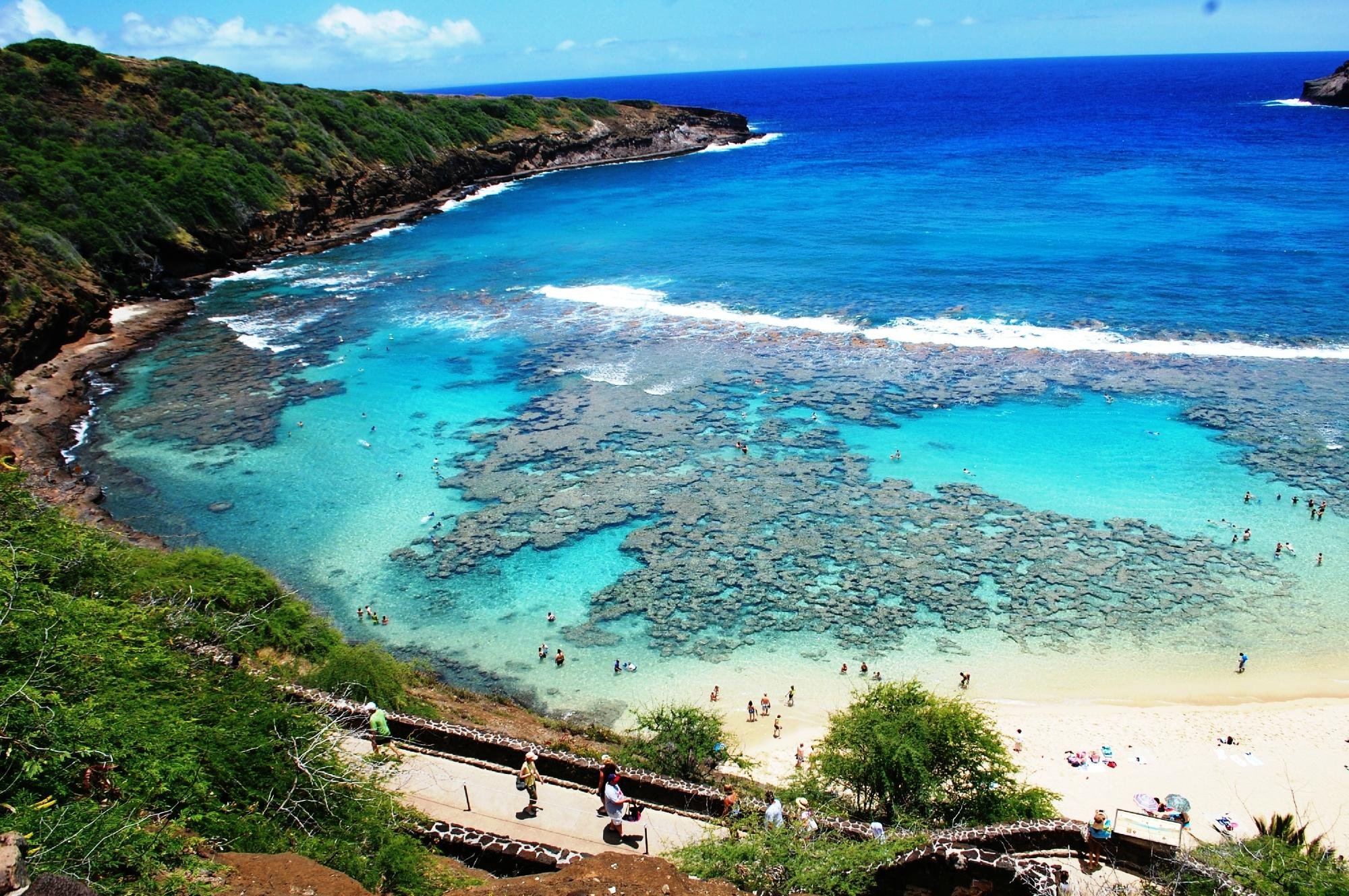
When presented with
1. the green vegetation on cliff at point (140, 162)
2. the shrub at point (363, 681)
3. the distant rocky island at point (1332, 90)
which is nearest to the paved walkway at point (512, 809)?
the shrub at point (363, 681)

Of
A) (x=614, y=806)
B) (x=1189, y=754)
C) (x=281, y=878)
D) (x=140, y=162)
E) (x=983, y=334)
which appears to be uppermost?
(x=140, y=162)

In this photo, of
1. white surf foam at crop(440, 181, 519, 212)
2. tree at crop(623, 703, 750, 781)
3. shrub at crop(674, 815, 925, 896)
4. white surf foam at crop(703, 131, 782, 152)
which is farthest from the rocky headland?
white surf foam at crop(703, 131, 782, 152)

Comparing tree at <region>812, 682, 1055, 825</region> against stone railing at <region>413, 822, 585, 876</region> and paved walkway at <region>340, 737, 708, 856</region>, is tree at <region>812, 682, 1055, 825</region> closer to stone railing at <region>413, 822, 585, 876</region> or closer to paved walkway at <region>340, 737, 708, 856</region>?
paved walkway at <region>340, 737, 708, 856</region>

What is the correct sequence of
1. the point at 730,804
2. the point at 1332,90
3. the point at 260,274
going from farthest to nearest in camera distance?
the point at 1332,90
the point at 260,274
the point at 730,804

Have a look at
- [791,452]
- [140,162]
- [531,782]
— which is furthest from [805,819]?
[140,162]

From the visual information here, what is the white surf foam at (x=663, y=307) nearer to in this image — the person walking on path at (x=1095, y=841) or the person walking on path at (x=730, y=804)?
the person walking on path at (x=730, y=804)

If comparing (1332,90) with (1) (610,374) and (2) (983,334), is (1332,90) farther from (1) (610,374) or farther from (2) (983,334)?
(1) (610,374)

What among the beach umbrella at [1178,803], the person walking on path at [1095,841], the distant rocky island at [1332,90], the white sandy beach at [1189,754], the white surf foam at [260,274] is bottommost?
the white sandy beach at [1189,754]

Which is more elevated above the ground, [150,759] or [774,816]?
[150,759]
